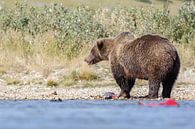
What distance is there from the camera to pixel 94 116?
12.3 meters

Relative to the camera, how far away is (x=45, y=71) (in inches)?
915

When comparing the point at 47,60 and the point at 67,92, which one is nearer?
the point at 67,92

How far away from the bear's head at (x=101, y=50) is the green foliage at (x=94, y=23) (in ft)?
16.5

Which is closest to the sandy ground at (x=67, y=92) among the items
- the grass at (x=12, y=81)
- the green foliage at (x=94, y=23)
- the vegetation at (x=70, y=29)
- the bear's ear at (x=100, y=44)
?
the grass at (x=12, y=81)

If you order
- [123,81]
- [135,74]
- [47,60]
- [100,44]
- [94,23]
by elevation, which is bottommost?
[123,81]

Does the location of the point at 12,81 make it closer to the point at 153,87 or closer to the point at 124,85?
the point at 124,85

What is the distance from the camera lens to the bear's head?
19.5 m

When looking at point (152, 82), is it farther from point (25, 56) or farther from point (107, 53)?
point (25, 56)

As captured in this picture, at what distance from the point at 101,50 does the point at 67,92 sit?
4.67 feet

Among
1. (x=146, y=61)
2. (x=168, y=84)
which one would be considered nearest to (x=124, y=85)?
(x=168, y=84)

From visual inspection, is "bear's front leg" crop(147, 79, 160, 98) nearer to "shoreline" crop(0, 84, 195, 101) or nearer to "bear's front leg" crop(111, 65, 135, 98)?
"shoreline" crop(0, 84, 195, 101)

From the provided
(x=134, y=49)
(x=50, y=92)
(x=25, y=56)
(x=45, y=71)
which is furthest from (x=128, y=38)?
(x=25, y=56)

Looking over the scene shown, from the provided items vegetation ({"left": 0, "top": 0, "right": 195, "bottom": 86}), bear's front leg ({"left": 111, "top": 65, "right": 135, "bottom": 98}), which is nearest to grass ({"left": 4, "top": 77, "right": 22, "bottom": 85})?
vegetation ({"left": 0, "top": 0, "right": 195, "bottom": 86})

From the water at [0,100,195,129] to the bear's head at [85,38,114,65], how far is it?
4.44m
